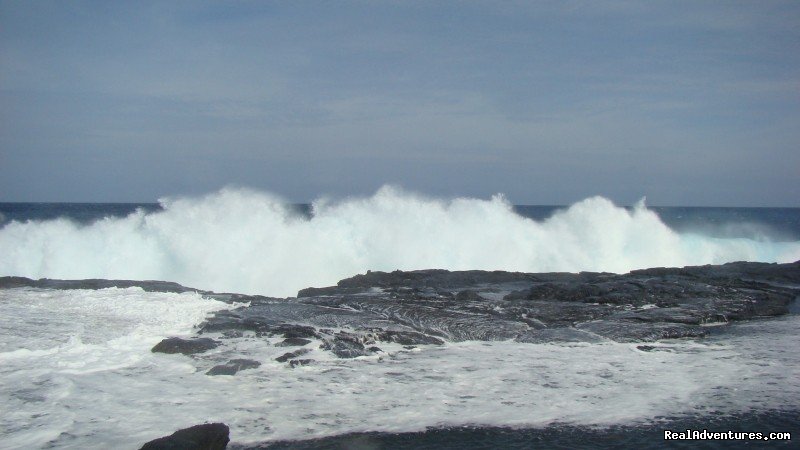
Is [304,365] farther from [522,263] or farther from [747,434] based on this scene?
[522,263]

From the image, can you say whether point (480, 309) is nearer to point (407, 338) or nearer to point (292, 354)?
point (407, 338)

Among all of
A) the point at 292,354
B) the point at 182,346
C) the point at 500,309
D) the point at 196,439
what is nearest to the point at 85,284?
the point at 182,346

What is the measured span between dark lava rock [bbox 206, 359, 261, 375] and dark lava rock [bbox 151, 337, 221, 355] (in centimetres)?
102

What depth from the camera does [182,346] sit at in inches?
420

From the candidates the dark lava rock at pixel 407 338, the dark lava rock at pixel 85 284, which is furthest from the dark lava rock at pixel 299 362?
the dark lava rock at pixel 85 284

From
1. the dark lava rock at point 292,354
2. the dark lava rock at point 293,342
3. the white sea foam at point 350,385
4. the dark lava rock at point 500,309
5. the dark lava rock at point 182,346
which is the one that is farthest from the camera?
the dark lava rock at point 500,309

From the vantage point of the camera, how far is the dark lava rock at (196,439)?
19.5 feet

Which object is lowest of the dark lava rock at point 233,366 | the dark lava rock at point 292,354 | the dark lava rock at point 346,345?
the dark lava rock at point 233,366

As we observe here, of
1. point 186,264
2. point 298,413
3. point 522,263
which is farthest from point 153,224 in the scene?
point 298,413

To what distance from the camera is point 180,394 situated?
27.5 feet

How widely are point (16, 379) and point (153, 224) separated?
1538cm

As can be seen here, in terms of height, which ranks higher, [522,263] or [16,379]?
[522,263]

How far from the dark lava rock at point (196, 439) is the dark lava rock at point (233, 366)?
301 cm

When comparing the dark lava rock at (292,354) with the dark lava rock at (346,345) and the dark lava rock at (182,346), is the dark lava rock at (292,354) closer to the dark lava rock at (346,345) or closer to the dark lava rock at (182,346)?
the dark lava rock at (346,345)
